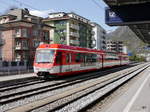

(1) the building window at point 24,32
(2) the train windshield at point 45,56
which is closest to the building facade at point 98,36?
(1) the building window at point 24,32

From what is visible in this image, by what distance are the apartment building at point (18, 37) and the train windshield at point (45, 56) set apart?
1546 inches

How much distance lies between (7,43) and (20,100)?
2152 inches

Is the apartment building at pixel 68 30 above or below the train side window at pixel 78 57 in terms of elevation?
above

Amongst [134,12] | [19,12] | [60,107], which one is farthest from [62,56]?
[19,12]

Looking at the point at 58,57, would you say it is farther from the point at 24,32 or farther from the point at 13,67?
the point at 24,32

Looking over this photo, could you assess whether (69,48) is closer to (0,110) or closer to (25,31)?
(0,110)

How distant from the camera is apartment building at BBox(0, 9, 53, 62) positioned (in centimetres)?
6388

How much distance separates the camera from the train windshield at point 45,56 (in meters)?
23.0

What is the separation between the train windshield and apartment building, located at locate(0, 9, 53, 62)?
129 feet

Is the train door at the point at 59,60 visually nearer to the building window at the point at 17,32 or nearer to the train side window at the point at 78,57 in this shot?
the train side window at the point at 78,57

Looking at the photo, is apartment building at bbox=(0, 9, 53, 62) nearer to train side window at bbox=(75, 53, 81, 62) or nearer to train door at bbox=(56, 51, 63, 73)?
train side window at bbox=(75, 53, 81, 62)

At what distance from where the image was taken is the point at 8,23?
65750mm

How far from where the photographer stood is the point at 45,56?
23.4 meters

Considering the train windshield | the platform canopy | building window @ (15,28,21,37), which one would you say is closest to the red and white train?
the train windshield
